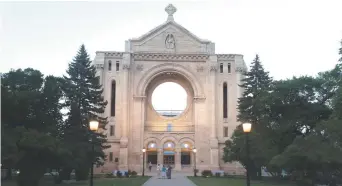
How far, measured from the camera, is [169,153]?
6162 cm

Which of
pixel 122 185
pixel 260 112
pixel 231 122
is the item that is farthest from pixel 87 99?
pixel 231 122

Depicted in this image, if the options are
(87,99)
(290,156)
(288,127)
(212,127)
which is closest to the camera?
(290,156)

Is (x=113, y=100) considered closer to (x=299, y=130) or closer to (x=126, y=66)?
(x=126, y=66)

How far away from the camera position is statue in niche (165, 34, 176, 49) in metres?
63.4

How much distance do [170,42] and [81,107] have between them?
24436mm

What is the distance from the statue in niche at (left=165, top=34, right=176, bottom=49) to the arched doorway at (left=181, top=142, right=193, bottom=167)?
15.7 meters

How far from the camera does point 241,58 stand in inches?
2483

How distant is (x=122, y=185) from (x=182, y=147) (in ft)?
101

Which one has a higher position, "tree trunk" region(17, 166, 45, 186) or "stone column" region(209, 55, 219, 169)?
"stone column" region(209, 55, 219, 169)

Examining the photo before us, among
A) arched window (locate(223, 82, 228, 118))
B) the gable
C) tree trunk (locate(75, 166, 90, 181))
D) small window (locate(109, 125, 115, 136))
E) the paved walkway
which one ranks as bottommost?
the paved walkway

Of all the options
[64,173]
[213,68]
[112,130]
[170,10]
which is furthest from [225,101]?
[64,173]

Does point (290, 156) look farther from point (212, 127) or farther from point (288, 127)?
point (212, 127)

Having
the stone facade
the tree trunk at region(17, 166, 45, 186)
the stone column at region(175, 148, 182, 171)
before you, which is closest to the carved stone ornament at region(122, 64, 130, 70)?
the stone facade

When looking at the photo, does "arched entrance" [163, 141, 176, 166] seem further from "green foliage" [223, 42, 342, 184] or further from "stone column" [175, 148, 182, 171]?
"green foliage" [223, 42, 342, 184]
